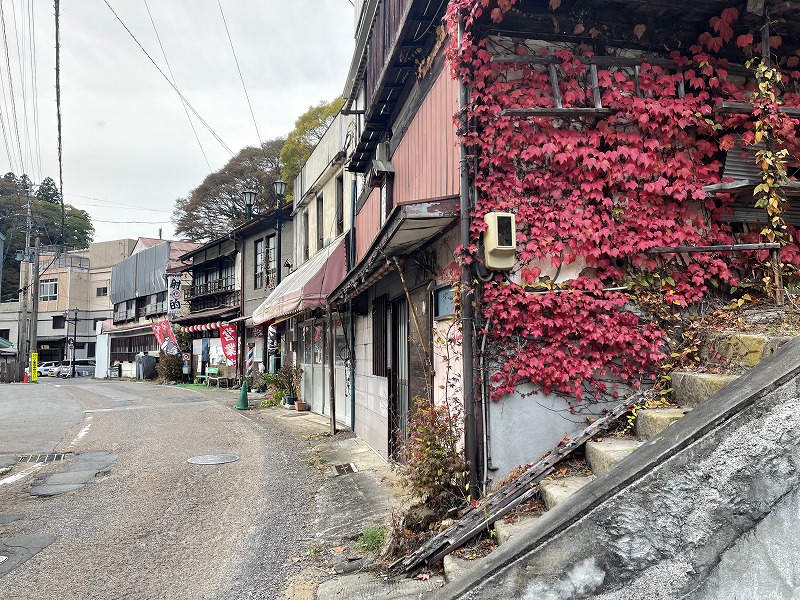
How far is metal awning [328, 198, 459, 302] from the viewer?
5406mm

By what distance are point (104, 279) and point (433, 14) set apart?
61.6 metres

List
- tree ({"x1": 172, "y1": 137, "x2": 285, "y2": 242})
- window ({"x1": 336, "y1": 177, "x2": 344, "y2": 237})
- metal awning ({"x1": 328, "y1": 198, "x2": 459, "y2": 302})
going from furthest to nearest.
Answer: tree ({"x1": 172, "y1": 137, "x2": 285, "y2": 242}) < window ({"x1": 336, "y1": 177, "x2": 344, "y2": 237}) < metal awning ({"x1": 328, "y1": 198, "x2": 459, "y2": 302})

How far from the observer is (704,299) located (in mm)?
5465

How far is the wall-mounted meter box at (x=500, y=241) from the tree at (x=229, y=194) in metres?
32.2

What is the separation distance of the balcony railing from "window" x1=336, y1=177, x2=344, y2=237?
627 inches

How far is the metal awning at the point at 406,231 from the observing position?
5406 mm

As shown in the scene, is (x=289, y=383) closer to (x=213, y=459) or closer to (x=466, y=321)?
(x=213, y=459)

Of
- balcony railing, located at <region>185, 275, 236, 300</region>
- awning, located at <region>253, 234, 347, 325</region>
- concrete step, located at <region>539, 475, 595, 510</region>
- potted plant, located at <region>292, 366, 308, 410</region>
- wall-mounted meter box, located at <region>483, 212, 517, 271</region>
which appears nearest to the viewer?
concrete step, located at <region>539, 475, 595, 510</region>

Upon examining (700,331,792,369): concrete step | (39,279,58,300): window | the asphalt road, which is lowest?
the asphalt road

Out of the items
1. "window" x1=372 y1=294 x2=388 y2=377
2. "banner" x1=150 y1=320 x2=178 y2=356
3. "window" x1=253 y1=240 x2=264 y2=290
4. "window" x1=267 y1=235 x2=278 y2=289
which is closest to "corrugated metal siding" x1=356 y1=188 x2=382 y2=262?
"window" x1=372 y1=294 x2=388 y2=377

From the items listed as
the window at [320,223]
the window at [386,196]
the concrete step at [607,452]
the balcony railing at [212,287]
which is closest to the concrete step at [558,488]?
the concrete step at [607,452]

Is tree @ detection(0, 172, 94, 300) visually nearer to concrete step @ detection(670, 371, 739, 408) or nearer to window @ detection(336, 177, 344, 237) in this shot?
window @ detection(336, 177, 344, 237)

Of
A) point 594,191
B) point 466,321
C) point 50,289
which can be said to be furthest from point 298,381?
point 50,289

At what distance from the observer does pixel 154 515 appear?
22.3 ft
